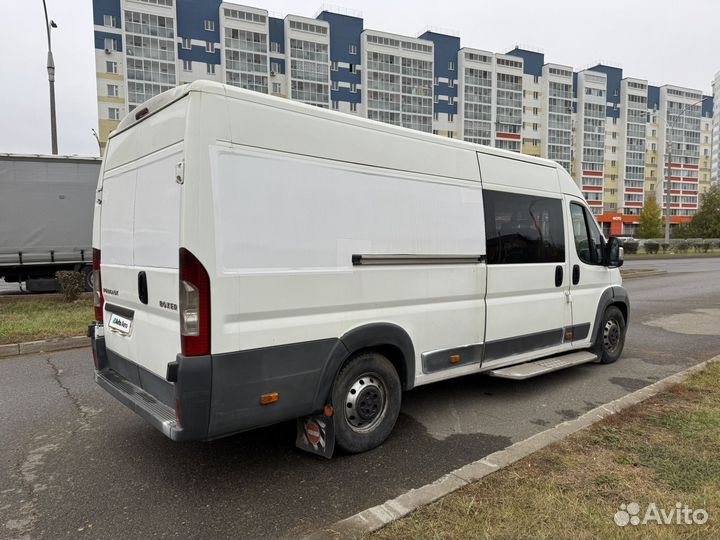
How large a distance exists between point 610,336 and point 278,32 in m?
69.4

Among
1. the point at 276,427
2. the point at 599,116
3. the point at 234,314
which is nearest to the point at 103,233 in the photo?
the point at 234,314

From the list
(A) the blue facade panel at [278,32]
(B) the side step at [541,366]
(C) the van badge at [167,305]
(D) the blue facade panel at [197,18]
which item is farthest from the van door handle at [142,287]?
(A) the blue facade panel at [278,32]

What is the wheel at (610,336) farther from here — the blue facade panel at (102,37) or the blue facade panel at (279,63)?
the blue facade panel at (279,63)

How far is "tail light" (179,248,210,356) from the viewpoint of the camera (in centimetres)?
289

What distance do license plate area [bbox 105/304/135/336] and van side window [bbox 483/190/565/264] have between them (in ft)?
10.2

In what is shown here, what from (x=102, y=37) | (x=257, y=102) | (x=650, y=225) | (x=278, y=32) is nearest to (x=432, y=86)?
(x=278, y=32)

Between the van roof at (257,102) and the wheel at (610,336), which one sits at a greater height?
the van roof at (257,102)

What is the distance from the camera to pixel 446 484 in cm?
304

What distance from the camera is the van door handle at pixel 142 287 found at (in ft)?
11.2

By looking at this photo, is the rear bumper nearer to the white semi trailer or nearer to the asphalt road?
the asphalt road

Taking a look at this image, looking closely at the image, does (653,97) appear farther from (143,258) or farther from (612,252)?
(143,258)

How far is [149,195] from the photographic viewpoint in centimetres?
338

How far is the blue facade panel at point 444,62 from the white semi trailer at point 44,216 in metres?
69.5

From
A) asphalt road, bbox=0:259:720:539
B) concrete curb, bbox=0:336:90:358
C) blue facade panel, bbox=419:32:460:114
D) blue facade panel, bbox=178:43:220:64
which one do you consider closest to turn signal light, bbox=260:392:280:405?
asphalt road, bbox=0:259:720:539
